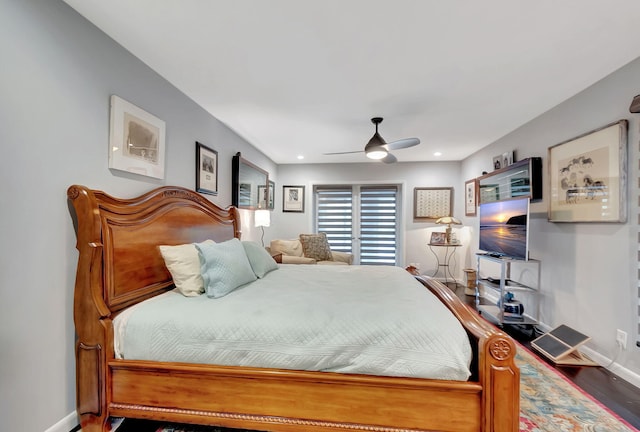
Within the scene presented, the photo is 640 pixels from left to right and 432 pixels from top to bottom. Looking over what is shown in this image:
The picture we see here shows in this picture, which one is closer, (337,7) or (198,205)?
(337,7)

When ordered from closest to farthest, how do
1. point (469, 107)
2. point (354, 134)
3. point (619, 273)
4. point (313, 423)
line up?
point (313, 423)
point (619, 273)
point (469, 107)
point (354, 134)

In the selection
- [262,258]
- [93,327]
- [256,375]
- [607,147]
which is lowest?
[256,375]

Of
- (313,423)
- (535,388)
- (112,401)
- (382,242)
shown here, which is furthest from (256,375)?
(382,242)

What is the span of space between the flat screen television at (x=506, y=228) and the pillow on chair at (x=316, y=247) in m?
2.41

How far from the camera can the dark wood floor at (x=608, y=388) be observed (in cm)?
174

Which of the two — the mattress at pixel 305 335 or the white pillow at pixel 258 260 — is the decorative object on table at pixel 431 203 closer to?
the white pillow at pixel 258 260

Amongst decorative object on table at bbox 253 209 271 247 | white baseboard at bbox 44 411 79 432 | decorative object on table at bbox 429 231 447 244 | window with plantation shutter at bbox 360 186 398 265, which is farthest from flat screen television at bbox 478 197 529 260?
white baseboard at bbox 44 411 79 432

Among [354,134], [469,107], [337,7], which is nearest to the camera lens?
[337,7]

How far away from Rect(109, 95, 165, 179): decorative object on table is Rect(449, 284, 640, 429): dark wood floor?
145 inches

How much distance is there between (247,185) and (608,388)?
13.6 ft

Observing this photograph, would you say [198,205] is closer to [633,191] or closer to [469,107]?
[469,107]

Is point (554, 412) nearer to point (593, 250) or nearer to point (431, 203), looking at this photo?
point (593, 250)

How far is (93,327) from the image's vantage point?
4.85 feet

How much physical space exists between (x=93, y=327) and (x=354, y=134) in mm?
3349
